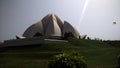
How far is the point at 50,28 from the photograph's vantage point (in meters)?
70.1

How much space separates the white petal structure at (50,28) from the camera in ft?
228

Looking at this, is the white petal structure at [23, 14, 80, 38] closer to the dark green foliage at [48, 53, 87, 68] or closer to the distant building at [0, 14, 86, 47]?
the distant building at [0, 14, 86, 47]

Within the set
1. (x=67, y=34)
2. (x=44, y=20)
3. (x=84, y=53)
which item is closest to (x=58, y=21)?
(x=44, y=20)

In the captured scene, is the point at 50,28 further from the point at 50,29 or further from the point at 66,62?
the point at 66,62

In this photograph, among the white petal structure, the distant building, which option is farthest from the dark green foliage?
the white petal structure

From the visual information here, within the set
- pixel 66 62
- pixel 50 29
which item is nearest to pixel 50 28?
pixel 50 29

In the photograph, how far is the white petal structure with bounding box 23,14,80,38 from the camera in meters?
69.5

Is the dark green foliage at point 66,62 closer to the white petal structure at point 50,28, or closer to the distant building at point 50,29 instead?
the distant building at point 50,29

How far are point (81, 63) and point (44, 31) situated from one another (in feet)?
185

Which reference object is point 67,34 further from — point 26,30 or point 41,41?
point 41,41

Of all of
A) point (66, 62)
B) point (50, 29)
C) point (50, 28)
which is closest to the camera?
point (66, 62)

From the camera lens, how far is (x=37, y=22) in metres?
75.4

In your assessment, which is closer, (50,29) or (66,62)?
(66,62)

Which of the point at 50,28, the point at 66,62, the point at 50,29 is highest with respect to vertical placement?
the point at 50,28
